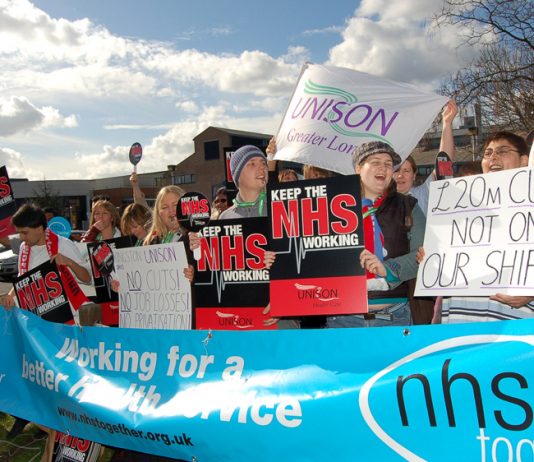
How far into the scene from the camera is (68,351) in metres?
3.88

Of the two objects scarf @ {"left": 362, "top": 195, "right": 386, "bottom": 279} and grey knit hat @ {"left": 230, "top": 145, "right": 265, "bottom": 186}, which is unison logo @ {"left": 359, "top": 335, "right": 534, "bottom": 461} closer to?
scarf @ {"left": 362, "top": 195, "right": 386, "bottom": 279}

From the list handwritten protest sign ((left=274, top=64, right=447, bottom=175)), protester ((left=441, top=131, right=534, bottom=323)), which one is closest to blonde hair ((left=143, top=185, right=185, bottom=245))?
handwritten protest sign ((left=274, top=64, right=447, bottom=175))

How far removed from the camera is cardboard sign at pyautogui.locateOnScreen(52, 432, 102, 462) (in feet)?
11.9

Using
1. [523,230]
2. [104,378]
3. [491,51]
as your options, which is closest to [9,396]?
[104,378]

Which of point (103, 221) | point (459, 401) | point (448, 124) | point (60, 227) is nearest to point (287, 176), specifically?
point (448, 124)

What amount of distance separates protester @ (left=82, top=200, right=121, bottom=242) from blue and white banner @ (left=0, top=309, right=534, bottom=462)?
232 centimetres

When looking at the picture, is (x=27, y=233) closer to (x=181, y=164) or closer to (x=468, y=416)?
(x=468, y=416)

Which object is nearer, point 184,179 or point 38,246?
point 38,246

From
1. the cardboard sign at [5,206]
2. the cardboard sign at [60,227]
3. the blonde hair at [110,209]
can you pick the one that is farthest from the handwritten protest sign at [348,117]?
the cardboard sign at [5,206]

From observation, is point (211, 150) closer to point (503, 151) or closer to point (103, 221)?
point (103, 221)

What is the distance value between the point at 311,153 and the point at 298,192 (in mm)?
976

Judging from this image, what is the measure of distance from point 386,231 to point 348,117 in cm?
133

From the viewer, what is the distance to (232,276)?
3891 mm

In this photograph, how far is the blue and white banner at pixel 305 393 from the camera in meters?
2.27
